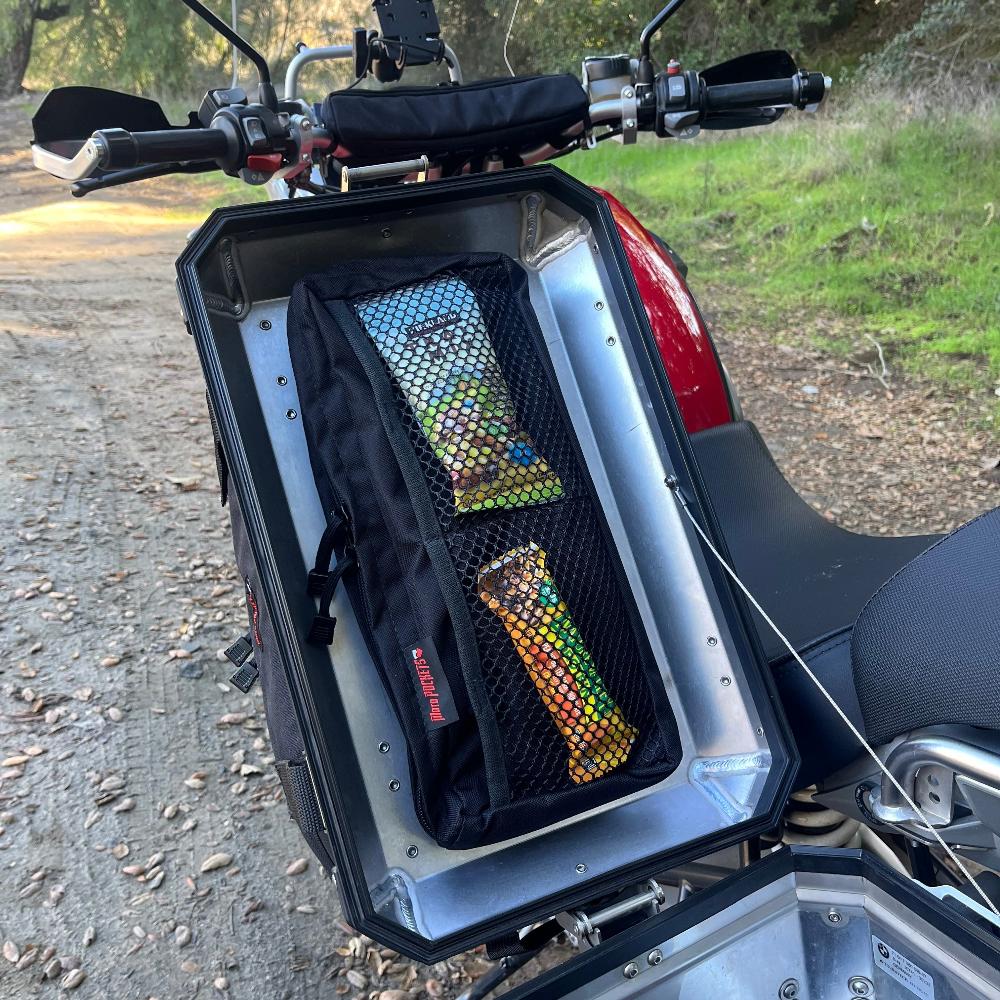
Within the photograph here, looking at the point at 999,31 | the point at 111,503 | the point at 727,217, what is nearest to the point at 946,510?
the point at 111,503

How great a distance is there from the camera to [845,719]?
47.7 inches

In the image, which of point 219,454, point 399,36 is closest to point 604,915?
point 219,454

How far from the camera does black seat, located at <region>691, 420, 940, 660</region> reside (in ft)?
4.92

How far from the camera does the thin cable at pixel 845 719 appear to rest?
1089 millimetres

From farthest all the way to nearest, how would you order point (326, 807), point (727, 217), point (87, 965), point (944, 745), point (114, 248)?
point (114, 248) < point (727, 217) < point (87, 965) < point (326, 807) < point (944, 745)

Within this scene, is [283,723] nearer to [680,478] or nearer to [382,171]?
[680,478]

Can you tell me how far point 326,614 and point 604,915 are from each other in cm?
53

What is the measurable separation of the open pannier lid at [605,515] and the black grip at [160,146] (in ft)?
0.55

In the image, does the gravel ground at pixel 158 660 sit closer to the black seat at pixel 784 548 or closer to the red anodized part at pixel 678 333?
the black seat at pixel 784 548

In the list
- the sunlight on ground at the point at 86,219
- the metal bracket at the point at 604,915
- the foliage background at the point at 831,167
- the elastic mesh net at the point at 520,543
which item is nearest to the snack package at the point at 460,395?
the elastic mesh net at the point at 520,543

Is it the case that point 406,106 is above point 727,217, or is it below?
above

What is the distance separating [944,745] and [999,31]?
31.0ft

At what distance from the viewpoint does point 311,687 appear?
1270mm

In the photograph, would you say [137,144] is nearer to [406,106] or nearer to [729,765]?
[406,106]
